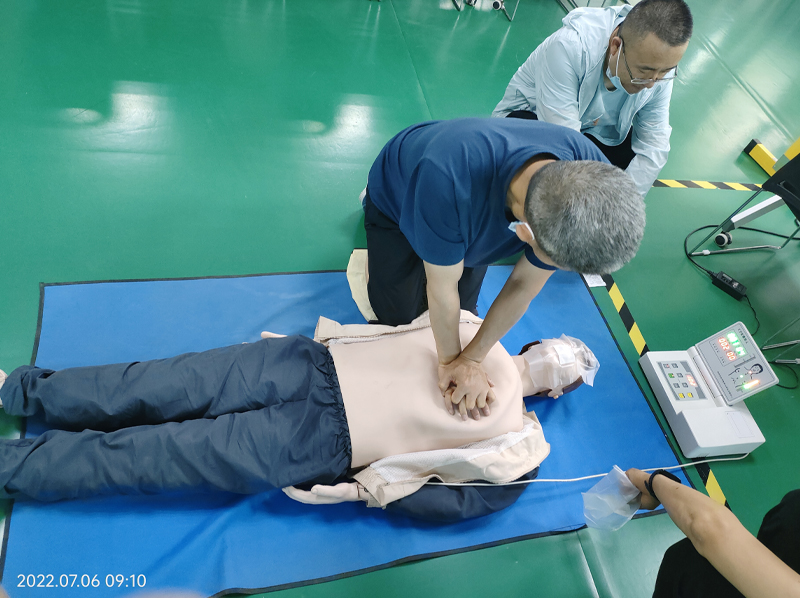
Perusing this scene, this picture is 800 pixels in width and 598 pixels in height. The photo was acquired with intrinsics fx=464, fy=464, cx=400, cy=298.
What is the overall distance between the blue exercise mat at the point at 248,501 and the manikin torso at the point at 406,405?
450mm

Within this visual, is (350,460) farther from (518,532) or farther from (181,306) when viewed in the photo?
(181,306)

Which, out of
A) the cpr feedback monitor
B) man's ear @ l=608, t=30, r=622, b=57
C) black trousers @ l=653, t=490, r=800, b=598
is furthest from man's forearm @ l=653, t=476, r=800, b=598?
man's ear @ l=608, t=30, r=622, b=57

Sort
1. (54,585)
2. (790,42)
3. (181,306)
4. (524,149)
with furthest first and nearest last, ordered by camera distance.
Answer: (790,42) → (181,306) → (54,585) → (524,149)

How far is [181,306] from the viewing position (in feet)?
8.03

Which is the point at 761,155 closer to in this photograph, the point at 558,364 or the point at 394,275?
the point at 558,364

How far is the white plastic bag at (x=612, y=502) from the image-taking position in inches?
72.1

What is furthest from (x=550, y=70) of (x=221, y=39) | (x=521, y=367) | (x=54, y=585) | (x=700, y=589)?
(x=54, y=585)

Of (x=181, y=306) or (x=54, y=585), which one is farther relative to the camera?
(x=181, y=306)

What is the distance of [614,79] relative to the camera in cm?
249

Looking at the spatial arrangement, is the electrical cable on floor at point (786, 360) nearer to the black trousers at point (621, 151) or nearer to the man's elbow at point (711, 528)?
the black trousers at point (621, 151)

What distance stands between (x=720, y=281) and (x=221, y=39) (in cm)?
433

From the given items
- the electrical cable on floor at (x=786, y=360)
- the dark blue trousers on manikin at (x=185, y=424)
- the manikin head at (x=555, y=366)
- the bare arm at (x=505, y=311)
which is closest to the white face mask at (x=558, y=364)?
the manikin head at (x=555, y=366)

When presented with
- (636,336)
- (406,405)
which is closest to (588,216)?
(406,405)

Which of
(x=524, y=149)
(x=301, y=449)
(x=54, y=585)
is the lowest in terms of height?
(x=54, y=585)
